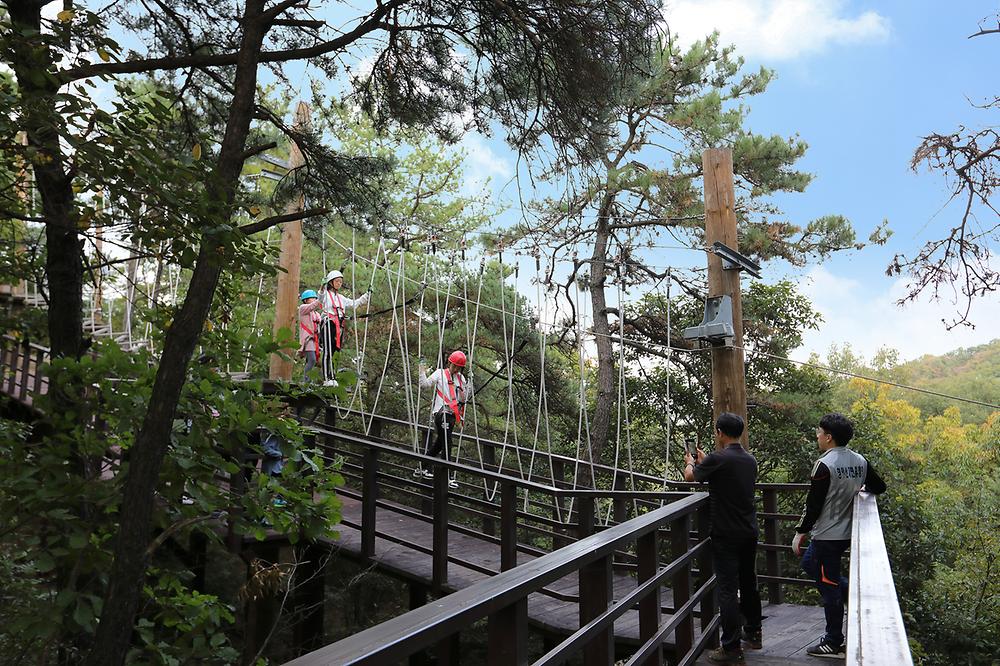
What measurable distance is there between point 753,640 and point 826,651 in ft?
1.22

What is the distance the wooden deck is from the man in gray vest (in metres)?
0.38

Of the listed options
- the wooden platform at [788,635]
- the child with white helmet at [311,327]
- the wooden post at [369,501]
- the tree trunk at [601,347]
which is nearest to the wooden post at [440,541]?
the wooden post at [369,501]

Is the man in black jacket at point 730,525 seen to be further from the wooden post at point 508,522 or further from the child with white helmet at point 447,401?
the child with white helmet at point 447,401

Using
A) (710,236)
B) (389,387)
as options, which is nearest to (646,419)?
(389,387)

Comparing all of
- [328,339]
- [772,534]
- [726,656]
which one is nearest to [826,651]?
[726,656]

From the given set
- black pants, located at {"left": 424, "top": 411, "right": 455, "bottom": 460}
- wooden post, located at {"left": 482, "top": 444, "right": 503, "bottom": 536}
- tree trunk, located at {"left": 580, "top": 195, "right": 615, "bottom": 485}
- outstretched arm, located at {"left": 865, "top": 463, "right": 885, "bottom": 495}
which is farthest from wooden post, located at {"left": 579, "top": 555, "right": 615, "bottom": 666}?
tree trunk, located at {"left": 580, "top": 195, "right": 615, "bottom": 485}

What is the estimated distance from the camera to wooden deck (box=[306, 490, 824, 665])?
4.27m

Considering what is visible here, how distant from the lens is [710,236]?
5.89 metres

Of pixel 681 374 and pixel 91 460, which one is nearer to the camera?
pixel 91 460

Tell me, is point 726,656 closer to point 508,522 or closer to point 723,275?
point 508,522

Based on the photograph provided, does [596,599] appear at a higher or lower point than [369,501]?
higher

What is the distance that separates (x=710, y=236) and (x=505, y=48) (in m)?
2.18

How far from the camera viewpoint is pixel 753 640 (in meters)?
4.13

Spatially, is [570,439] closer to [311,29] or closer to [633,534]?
[311,29]
